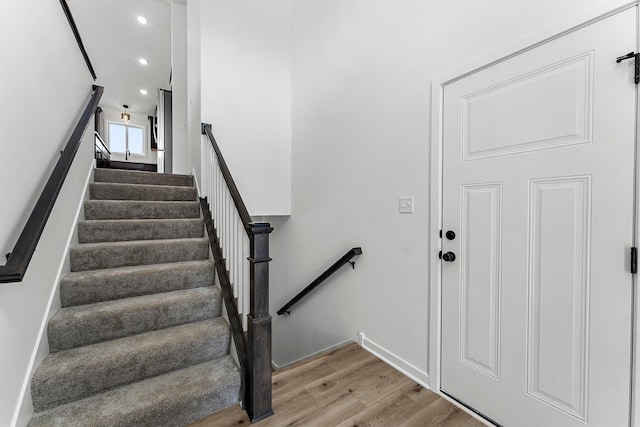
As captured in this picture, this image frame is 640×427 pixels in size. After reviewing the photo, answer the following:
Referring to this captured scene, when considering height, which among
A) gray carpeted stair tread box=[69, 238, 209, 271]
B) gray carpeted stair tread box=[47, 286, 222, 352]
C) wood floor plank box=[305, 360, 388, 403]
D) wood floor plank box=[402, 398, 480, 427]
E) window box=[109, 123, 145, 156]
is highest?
window box=[109, 123, 145, 156]

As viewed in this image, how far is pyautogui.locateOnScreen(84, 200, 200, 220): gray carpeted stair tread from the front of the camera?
2523 millimetres

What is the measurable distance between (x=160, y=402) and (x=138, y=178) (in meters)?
2.48

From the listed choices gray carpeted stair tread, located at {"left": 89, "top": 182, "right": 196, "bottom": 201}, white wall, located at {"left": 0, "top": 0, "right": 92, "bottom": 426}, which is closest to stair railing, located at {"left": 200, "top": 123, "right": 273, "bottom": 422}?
gray carpeted stair tread, located at {"left": 89, "top": 182, "right": 196, "bottom": 201}

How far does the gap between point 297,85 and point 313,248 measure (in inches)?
74.8

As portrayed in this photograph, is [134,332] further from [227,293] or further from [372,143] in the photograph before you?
[372,143]

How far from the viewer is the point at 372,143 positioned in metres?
2.23

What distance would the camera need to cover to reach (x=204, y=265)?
232 centimetres

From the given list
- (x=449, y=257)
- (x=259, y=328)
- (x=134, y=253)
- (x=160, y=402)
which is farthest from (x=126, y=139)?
(x=449, y=257)

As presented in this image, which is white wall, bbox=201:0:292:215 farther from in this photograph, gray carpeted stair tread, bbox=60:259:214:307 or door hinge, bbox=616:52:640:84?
door hinge, bbox=616:52:640:84

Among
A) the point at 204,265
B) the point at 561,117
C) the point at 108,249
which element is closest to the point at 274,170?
the point at 204,265

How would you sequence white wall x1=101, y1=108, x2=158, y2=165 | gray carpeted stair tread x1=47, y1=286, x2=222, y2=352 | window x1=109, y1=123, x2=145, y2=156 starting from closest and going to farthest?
1. gray carpeted stair tread x1=47, y1=286, x2=222, y2=352
2. white wall x1=101, y1=108, x2=158, y2=165
3. window x1=109, y1=123, x2=145, y2=156

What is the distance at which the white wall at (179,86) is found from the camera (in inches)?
178

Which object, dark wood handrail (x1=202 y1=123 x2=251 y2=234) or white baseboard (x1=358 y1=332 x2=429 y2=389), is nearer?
dark wood handrail (x1=202 y1=123 x2=251 y2=234)

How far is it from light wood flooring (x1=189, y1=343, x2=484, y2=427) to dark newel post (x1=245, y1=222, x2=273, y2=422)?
0.37 ft
